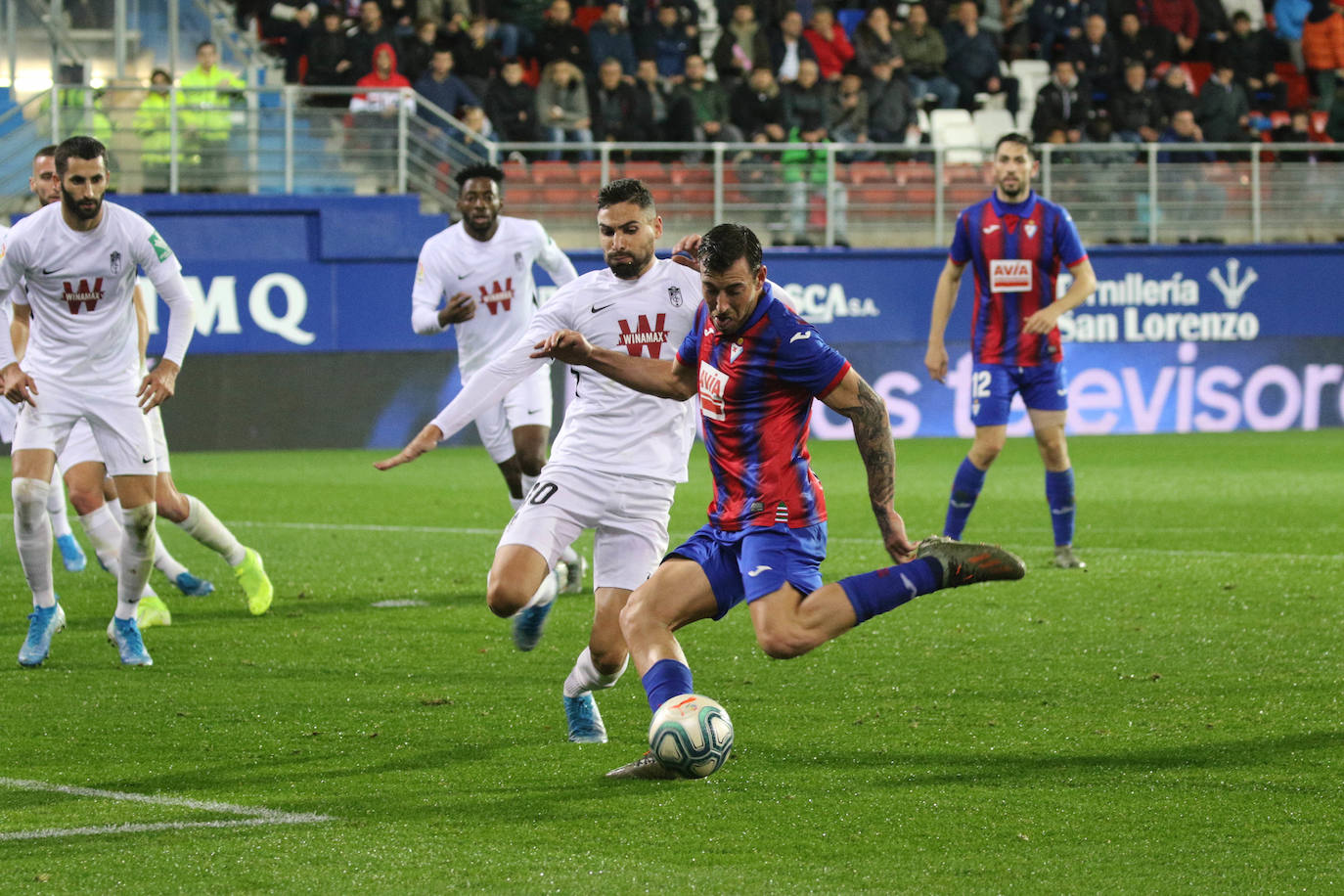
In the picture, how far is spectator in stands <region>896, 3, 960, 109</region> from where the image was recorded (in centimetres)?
2206

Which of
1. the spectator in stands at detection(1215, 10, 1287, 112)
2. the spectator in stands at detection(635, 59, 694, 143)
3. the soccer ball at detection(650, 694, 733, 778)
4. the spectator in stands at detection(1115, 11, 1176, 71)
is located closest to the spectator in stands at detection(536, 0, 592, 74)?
the spectator in stands at detection(635, 59, 694, 143)

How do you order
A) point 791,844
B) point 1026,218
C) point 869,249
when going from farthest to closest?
point 869,249
point 1026,218
point 791,844

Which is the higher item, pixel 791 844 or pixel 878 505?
pixel 878 505

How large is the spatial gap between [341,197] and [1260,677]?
14045mm

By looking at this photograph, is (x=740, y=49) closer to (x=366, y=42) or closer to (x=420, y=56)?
(x=420, y=56)

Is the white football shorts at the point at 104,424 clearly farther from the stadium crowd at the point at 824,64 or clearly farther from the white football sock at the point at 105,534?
the stadium crowd at the point at 824,64

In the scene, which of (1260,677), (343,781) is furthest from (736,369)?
(1260,677)

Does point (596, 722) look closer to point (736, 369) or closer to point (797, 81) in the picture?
point (736, 369)

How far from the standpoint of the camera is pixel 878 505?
511cm

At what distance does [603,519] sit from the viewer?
585 centimetres

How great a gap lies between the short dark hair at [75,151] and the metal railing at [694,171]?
11969 mm

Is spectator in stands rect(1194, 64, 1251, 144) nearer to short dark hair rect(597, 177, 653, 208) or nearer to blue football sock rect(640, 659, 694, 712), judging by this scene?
short dark hair rect(597, 177, 653, 208)

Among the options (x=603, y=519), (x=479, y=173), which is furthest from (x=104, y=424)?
(x=479, y=173)

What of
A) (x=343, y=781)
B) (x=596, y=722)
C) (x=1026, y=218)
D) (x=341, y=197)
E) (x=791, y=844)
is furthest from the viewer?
(x=341, y=197)
